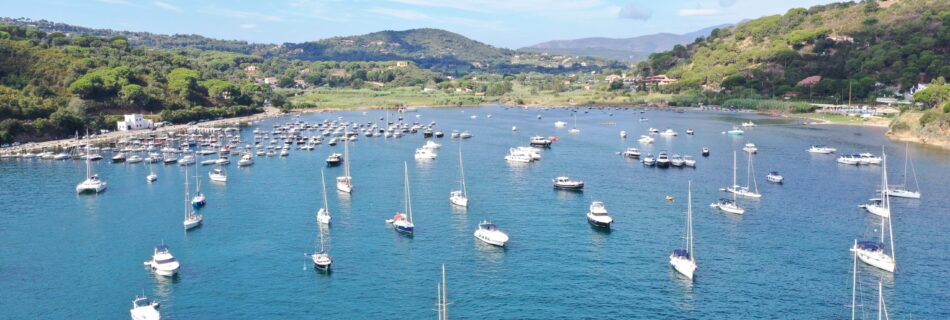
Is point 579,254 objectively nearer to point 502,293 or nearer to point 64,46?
point 502,293

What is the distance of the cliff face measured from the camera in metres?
90.6

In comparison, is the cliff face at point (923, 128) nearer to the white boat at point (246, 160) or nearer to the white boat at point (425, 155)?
the white boat at point (425, 155)

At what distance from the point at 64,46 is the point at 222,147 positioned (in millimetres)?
74876

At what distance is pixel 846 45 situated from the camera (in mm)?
168500

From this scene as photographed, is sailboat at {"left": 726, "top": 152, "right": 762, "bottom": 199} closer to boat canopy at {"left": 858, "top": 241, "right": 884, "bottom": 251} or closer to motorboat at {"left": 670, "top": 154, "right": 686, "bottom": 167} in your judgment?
motorboat at {"left": 670, "top": 154, "right": 686, "bottom": 167}

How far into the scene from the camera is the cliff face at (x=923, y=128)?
9056cm

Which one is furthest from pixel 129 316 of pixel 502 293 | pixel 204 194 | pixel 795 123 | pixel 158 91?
pixel 795 123

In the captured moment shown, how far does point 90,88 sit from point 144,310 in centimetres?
9615

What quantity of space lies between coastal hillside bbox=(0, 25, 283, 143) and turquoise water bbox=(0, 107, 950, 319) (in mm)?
21407

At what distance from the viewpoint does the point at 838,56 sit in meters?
165

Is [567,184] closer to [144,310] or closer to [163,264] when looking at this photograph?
[163,264]

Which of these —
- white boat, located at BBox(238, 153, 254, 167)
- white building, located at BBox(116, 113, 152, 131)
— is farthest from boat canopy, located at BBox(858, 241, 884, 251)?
white building, located at BBox(116, 113, 152, 131)

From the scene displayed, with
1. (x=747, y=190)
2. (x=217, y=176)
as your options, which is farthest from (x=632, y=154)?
(x=217, y=176)

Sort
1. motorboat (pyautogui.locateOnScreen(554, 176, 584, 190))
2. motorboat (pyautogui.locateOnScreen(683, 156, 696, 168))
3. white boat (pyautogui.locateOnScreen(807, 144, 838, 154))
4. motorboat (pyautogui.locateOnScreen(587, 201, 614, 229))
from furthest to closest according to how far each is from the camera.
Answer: white boat (pyautogui.locateOnScreen(807, 144, 838, 154)) → motorboat (pyautogui.locateOnScreen(683, 156, 696, 168)) → motorboat (pyautogui.locateOnScreen(554, 176, 584, 190)) → motorboat (pyautogui.locateOnScreen(587, 201, 614, 229))
